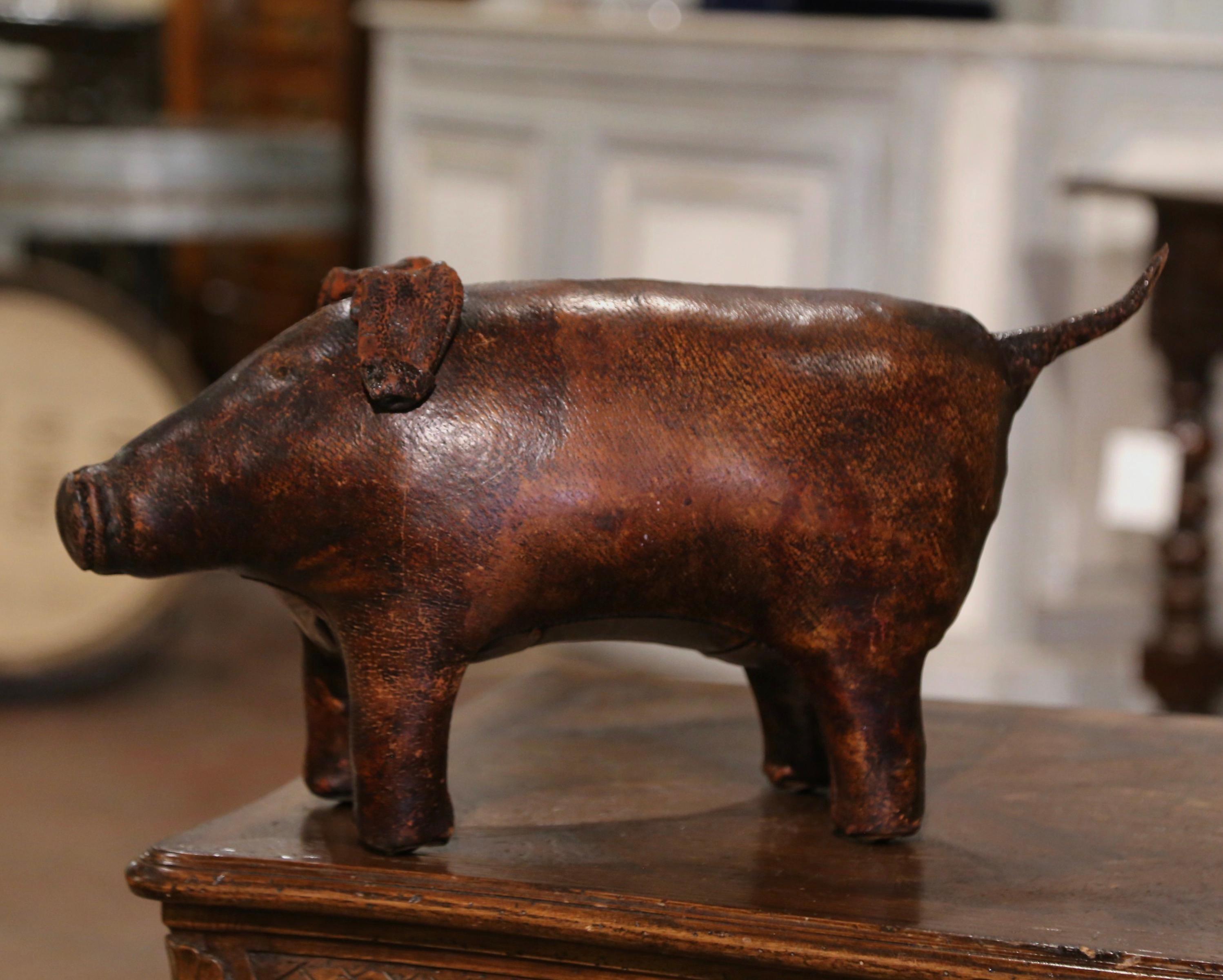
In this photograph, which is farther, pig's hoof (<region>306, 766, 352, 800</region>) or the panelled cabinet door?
the panelled cabinet door

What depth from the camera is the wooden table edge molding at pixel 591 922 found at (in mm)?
598

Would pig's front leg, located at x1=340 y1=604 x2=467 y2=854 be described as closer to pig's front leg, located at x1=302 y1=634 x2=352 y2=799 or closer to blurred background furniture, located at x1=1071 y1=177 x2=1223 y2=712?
pig's front leg, located at x1=302 y1=634 x2=352 y2=799

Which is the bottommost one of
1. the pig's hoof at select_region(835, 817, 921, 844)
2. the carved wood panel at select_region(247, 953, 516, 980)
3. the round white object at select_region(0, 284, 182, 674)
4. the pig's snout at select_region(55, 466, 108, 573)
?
the round white object at select_region(0, 284, 182, 674)

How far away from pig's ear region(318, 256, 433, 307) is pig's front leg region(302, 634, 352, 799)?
0.16 m

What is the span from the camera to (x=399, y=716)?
652 mm

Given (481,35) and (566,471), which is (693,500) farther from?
(481,35)

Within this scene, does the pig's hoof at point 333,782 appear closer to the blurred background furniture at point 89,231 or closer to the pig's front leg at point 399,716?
the pig's front leg at point 399,716

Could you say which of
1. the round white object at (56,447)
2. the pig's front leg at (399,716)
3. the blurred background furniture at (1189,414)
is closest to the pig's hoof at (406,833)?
the pig's front leg at (399,716)

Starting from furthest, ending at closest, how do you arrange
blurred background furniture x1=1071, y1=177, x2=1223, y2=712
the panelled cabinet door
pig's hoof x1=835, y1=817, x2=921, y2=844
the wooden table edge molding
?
the panelled cabinet door → blurred background furniture x1=1071, y1=177, x2=1223, y2=712 → pig's hoof x1=835, y1=817, x2=921, y2=844 → the wooden table edge molding

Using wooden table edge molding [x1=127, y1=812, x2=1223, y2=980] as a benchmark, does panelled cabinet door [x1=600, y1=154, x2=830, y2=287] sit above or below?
above

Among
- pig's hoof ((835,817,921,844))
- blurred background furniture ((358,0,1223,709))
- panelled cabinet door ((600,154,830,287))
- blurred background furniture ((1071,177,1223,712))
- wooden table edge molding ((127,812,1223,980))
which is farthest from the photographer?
panelled cabinet door ((600,154,830,287))

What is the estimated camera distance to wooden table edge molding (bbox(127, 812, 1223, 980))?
0.60 m

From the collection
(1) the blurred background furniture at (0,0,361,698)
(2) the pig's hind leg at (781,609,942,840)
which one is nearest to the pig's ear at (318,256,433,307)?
(2) the pig's hind leg at (781,609,942,840)

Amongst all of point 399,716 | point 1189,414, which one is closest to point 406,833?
point 399,716
